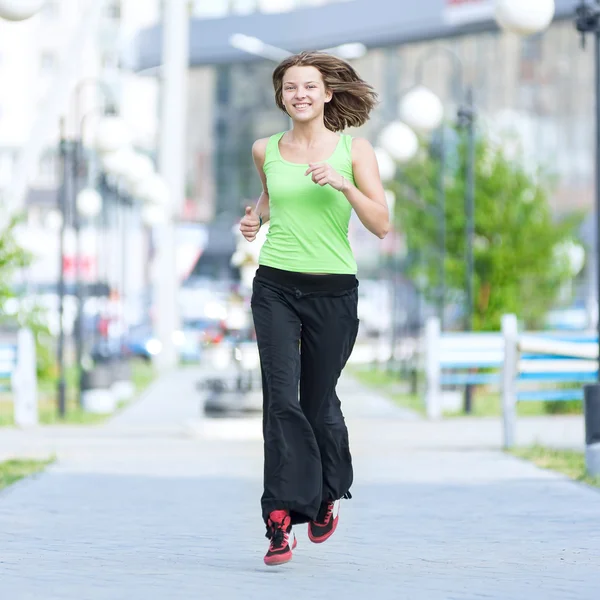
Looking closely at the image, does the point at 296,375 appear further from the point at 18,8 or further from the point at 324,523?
the point at 18,8

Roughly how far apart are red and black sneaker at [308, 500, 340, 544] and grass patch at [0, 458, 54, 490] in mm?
3957

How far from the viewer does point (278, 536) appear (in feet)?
23.4

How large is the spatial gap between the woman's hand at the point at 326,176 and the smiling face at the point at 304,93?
389 millimetres

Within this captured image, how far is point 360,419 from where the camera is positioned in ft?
67.1

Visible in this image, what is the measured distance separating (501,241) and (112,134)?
332 inches

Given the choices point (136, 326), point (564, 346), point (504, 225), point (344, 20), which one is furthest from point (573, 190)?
point (564, 346)

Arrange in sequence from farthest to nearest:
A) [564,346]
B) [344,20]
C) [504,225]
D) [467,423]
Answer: [344,20] < [504,225] < [467,423] < [564,346]

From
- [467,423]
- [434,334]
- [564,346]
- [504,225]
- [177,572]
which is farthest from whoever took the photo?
[504,225]

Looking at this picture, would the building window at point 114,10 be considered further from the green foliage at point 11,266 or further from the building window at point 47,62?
the green foliage at point 11,266

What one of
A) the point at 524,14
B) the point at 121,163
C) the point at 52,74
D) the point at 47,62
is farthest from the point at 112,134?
the point at 47,62

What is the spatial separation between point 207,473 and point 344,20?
53.4m

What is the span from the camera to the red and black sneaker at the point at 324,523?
7.41m

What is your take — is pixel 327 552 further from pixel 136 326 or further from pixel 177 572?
pixel 136 326

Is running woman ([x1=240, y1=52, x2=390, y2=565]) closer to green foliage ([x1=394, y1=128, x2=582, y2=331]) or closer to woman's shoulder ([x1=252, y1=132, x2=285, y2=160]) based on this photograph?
woman's shoulder ([x1=252, y1=132, x2=285, y2=160])
